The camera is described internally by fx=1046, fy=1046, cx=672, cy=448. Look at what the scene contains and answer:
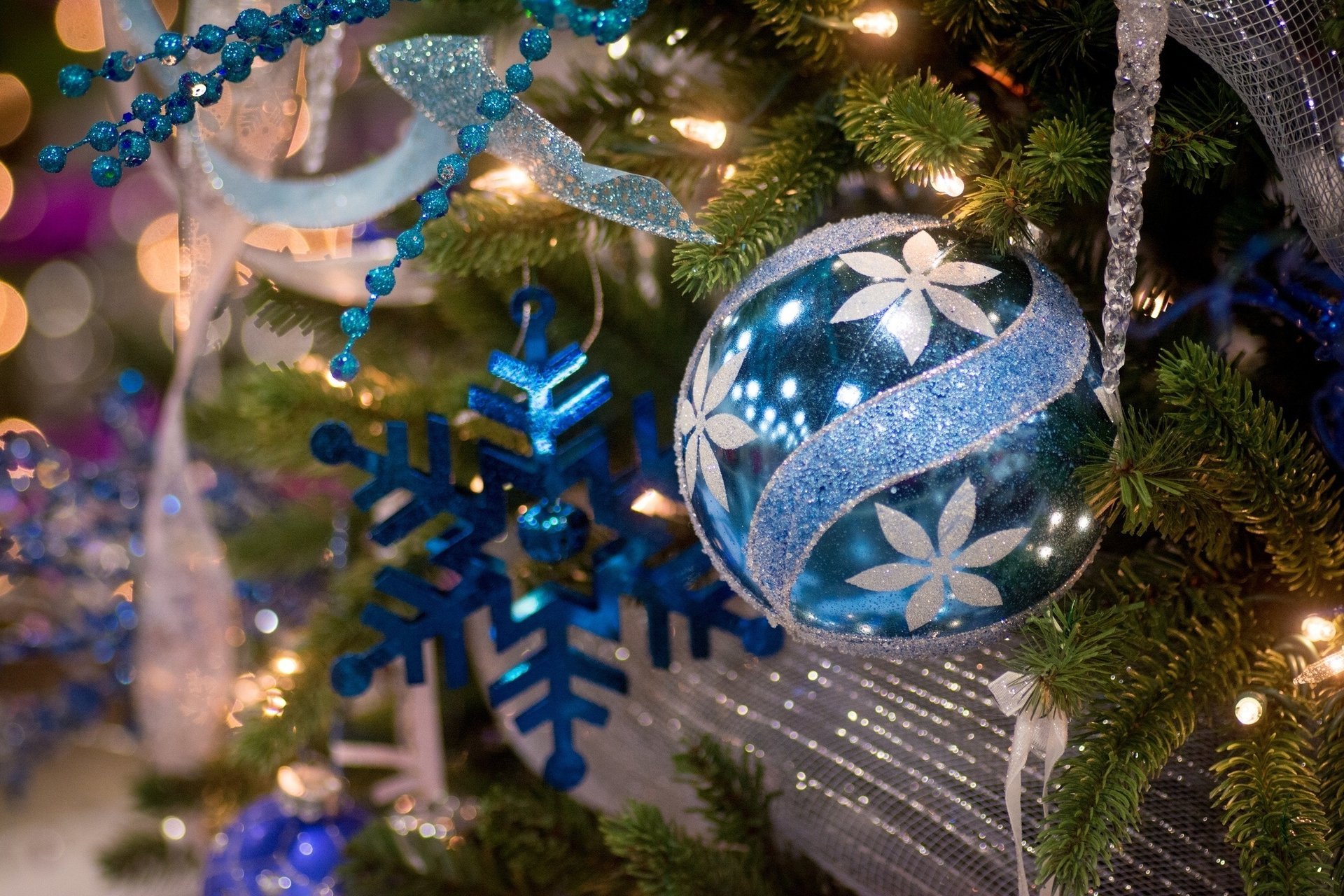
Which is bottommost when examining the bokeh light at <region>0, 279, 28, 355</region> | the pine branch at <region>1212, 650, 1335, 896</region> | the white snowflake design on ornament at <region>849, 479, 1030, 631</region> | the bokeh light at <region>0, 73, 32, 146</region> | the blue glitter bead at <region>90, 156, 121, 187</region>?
the bokeh light at <region>0, 279, 28, 355</region>

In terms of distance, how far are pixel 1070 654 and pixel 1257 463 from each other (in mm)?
130

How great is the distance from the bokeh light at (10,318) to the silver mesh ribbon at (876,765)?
60.8 inches

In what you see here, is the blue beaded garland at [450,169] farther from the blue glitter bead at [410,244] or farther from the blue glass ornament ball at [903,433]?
the blue glass ornament ball at [903,433]

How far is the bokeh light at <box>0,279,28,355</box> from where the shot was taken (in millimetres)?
1900

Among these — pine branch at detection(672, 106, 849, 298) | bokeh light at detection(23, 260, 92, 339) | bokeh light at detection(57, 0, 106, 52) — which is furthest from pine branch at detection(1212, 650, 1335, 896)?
bokeh light at detection(23, 260, 92, 339)

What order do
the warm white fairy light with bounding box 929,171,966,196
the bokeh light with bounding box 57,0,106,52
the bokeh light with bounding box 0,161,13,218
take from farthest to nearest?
1. the bokeh light with bounding box 0,161,13,218
2. the bokeh light with bounding box 57,0,106,52
3. the warm white fairy light with bounding box 929,171,966,196

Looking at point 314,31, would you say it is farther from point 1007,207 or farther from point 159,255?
point 159,255

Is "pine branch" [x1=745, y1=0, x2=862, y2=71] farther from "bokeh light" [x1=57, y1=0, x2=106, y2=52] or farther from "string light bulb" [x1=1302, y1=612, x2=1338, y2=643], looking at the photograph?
"bokeh light" [x1=57, y1=0, x2=106, y2=52]

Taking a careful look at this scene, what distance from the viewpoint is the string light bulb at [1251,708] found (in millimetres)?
527

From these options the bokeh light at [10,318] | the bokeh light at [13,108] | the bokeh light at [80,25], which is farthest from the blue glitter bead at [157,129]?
the bokeh light at [10,318]

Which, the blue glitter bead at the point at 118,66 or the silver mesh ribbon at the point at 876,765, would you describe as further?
the silver mesh ribbon at the point at 876,765

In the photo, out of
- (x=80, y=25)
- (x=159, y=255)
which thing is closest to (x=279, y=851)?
(x=80, y=25)

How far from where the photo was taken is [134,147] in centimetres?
47

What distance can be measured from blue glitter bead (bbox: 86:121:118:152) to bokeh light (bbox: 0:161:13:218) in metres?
1.58
